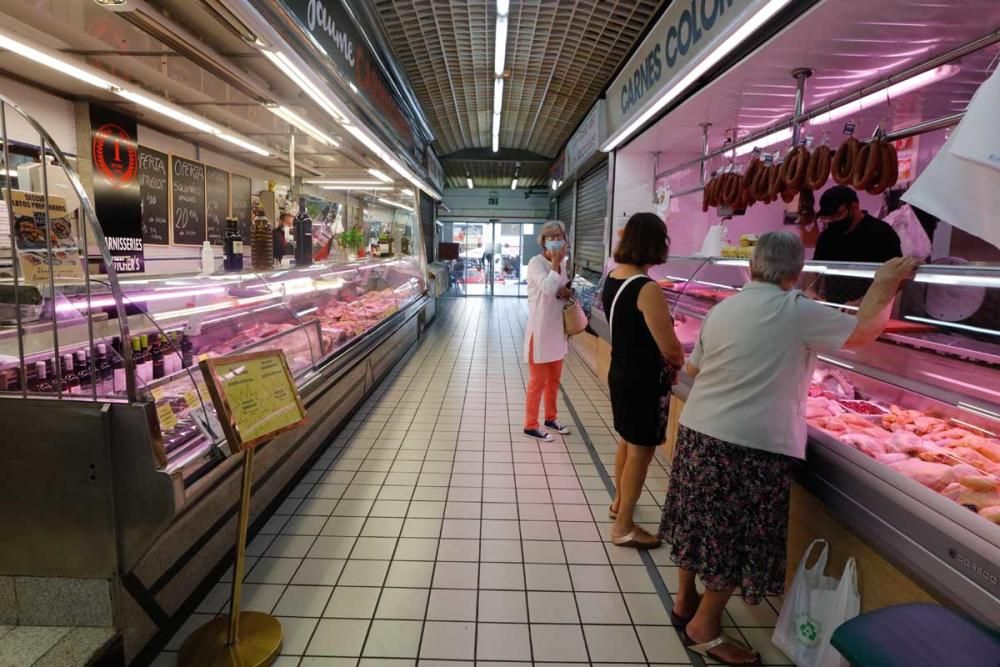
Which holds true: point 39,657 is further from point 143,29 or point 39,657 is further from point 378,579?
point 143,29

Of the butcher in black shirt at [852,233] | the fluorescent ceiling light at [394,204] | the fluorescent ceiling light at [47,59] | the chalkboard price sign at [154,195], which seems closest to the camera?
the fluorescent ceiling light at [47,59]

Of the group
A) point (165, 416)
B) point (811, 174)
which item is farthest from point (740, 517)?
point (811, 174)

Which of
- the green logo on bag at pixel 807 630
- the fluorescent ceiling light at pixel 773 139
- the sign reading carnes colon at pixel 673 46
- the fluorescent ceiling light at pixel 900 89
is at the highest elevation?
the sign reading carnes colon at pixel 673 46

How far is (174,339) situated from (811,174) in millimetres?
3723

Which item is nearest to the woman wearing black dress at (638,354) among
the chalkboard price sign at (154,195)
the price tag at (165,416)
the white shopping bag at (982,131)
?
the white shopping bag at (982,131)

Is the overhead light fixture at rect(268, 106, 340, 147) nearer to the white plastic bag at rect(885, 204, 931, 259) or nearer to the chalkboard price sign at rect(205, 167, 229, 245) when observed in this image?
the chalkboard price sign at rect(205, 167, 229, 245)

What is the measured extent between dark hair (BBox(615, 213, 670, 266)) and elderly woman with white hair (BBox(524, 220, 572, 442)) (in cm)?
144

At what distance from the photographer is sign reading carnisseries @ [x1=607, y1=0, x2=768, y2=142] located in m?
3.43

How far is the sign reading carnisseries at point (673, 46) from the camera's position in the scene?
11.2ft

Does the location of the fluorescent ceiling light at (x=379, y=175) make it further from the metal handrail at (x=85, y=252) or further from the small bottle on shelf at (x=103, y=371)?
the metal handrail at (x=85, y=252)

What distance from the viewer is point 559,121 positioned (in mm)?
10562

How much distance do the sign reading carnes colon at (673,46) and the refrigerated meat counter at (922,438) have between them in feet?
5.45

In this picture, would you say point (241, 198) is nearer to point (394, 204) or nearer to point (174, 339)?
point (394, 204)

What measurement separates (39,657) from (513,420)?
3.72m
